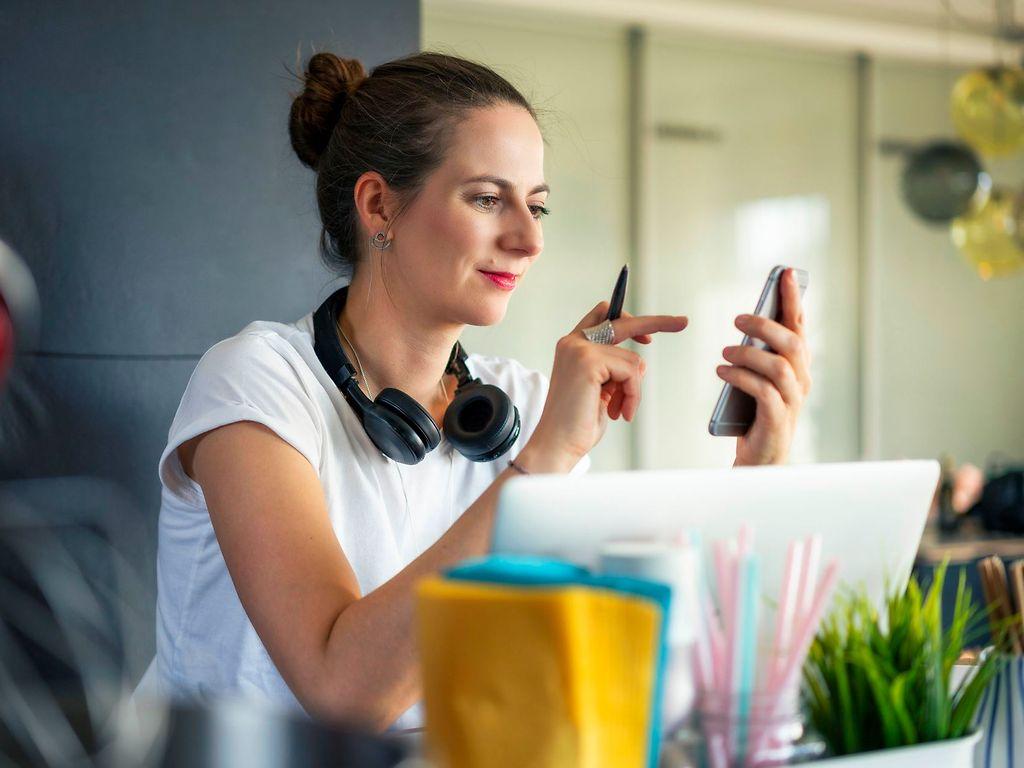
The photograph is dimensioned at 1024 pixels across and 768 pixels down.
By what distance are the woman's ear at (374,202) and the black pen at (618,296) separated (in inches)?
16.2

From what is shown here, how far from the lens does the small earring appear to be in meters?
1.61

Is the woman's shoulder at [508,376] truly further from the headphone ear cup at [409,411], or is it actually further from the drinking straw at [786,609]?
the drinking straw at [786,609]

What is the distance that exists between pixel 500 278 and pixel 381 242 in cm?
19

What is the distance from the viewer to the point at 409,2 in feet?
6.43

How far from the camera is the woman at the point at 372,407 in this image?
112 centimetres

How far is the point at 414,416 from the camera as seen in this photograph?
145 centimetres

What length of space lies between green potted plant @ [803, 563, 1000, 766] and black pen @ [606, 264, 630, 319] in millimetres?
583

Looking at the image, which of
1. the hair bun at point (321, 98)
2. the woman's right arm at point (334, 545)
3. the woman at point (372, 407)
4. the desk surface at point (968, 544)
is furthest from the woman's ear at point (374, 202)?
the desk surface at point (968, 544)

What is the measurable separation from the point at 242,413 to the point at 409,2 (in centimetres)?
96

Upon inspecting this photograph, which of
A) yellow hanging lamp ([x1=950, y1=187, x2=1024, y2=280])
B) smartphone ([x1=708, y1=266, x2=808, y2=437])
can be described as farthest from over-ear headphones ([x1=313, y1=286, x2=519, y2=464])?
yellow hanging lamp ([x1=950, y1=187, x2=1024, y2=280])

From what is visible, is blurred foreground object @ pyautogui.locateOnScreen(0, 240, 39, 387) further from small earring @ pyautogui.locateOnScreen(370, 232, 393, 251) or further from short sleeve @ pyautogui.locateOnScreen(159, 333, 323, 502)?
small earring @ pyautogui.locateOnScreen(370, 232, 393, 251)

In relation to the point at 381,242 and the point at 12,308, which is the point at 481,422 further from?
the point at 12,308

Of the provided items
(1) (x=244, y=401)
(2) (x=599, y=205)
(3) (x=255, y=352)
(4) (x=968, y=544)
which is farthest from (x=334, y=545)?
(2) (x=599, y=205)

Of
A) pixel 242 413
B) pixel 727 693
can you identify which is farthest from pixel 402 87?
pixel 727 693
